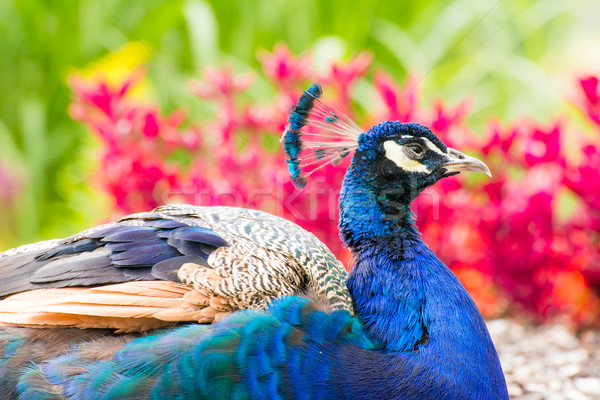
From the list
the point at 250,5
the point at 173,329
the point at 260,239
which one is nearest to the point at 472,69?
the point at 250,5

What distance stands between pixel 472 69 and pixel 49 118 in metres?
3.06

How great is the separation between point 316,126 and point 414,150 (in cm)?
30

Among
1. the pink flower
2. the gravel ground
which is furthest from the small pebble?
the pink flower

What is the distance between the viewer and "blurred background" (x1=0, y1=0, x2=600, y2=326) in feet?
9.07

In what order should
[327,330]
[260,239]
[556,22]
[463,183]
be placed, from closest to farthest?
[327,330] → [260,239] → [463,183] → [556,22]

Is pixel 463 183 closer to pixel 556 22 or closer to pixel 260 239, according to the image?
pixel 260 239

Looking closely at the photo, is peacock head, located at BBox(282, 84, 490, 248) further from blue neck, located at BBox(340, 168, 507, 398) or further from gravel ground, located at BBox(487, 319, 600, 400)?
gravel ground, located at BBox(487, 319, 600, 400)

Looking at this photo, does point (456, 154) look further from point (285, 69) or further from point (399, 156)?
point (285, 69)

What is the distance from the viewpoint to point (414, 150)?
1.92 meters

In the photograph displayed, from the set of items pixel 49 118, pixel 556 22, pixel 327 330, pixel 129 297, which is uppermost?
pixel 556 22

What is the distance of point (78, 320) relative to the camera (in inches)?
61.1

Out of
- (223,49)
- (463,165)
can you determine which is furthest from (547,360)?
(223,49)

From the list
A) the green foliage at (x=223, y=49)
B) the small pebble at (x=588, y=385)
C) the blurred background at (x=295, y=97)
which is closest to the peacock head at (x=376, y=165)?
the blurred background at (x=295, y=97)

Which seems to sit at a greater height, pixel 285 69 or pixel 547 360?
pixel 285 69
